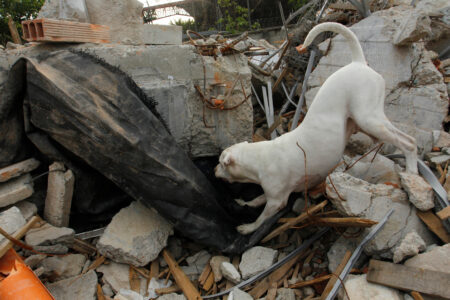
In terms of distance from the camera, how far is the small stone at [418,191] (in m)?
2.49

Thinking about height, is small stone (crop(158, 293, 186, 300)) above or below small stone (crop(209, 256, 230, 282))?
below

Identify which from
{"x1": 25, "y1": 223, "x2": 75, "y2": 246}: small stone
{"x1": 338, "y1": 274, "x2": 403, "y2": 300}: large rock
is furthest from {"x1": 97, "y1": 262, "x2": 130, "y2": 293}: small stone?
{"x1": 338, "y1": 274, "x2": 403, "y2": 300}: large rock

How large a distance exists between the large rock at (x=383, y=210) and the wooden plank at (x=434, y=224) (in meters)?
0.05

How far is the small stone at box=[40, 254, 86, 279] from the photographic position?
2.59m

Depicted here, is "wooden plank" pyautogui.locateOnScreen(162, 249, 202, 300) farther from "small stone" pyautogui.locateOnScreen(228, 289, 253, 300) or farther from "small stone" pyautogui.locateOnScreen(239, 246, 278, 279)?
"small stone" pyautogui.locateOnScreen(239, 246, 278, 279)

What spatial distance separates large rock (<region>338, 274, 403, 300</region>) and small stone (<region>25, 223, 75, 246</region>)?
8.09ft

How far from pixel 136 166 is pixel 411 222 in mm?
2468

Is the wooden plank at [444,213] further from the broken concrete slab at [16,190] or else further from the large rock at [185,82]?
the broken concrete slab at [16,190]

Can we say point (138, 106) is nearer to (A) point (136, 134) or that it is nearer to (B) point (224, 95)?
(A) point (136, 134)

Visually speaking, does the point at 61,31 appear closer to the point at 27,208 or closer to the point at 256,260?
the point at 27,208

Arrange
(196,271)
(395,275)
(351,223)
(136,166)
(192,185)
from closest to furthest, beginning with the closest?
(395,275) → (351,223) → (136,166) → (192,185) → (196,271)

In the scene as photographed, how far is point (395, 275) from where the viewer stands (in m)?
2.20

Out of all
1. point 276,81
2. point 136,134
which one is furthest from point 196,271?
point 276,81

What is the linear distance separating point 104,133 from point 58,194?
826 millimetres
